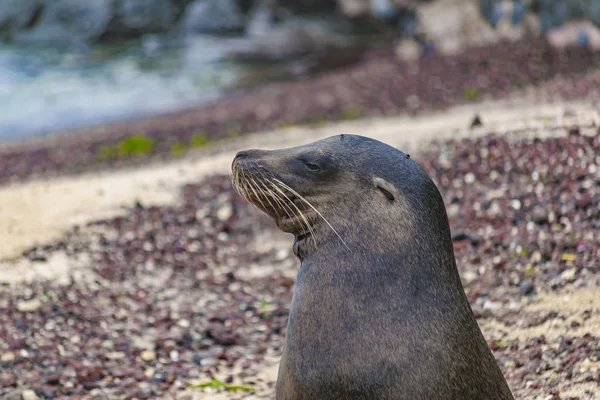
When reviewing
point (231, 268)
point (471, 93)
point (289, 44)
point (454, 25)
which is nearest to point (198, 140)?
point (471, 93)

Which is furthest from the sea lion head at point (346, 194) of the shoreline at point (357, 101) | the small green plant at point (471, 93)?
the small green plant at point (471, 93)

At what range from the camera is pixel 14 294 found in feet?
22.7

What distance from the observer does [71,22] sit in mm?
38844

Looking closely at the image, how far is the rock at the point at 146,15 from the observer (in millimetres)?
39469

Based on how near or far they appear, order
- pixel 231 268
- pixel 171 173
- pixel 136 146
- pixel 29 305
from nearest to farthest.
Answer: pixel 29 305
pixel 231 268
pixel 171 173
pixel 136 146

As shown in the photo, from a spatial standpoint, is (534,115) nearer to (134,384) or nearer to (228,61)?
(134,384)

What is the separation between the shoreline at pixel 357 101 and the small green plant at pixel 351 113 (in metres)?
0.02

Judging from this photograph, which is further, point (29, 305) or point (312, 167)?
point (29, 305)

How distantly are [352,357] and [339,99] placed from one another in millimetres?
14379

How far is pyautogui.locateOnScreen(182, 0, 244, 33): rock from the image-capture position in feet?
127

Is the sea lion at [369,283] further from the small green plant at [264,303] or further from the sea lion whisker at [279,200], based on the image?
the small green plant at [264,303]

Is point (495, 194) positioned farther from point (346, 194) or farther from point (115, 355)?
point (346, 194)

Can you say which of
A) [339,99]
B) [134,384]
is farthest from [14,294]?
[339,99]

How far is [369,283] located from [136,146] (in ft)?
41.4
